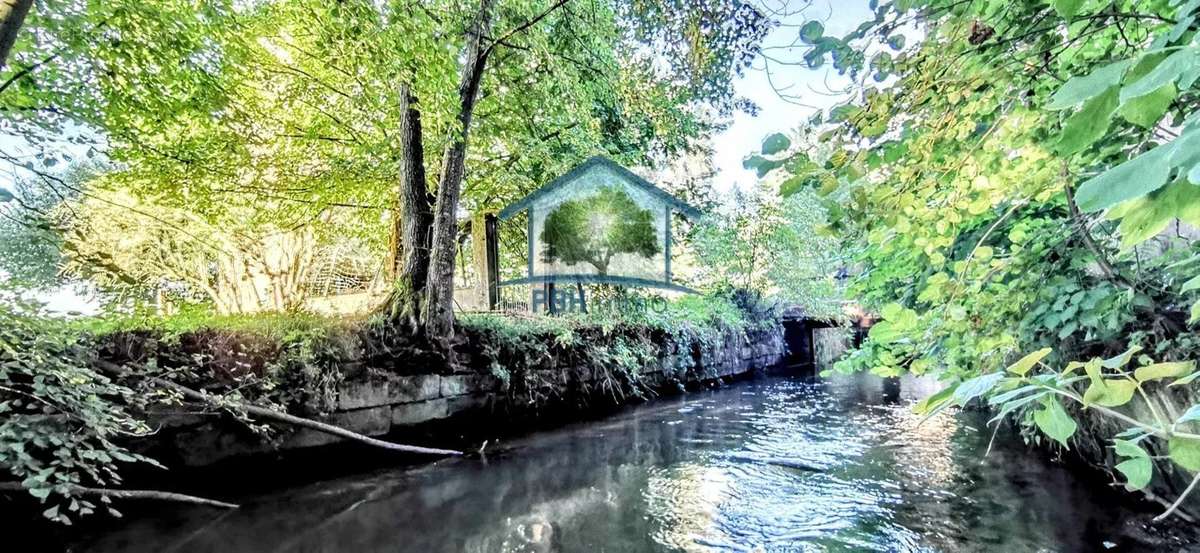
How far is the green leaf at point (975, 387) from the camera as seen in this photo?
638mm

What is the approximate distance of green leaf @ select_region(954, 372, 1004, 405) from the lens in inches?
25.1

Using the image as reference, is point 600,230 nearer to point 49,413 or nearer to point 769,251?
point 49,413

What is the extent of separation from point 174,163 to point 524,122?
3.74 metres

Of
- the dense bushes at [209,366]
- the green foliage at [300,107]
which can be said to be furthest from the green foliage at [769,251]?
the dense bushes at [209,366]

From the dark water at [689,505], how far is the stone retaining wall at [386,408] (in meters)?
0.50

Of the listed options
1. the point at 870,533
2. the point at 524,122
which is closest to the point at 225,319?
the point at 524,122

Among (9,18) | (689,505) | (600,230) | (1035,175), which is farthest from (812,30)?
(600,230)

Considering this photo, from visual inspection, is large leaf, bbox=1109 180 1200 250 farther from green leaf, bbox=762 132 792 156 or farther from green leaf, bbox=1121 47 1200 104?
green leaf, bbox=762 132 792 156

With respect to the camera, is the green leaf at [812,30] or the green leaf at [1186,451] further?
the green leaf at [812,30]

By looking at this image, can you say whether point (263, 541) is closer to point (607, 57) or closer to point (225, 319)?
point (225, 319)

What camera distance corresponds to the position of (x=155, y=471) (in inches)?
135

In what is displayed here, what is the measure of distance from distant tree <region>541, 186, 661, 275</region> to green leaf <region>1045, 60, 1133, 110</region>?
5.42 meters

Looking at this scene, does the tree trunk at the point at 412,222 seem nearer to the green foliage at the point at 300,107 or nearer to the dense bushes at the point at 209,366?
the green foliage at the point at 300,107

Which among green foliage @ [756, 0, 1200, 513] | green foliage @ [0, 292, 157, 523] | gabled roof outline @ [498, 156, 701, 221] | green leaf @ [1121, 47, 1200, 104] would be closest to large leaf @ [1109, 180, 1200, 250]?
green foliage @ [756, 0, 1200, 513]
